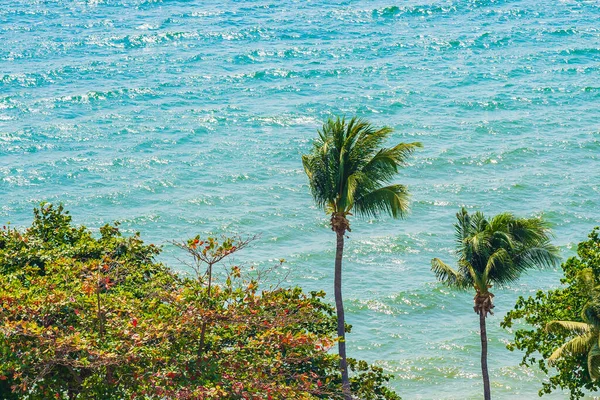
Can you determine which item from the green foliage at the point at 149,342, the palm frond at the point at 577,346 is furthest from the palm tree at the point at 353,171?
the palm frond at the point at 577,346

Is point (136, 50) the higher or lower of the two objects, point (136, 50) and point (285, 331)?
the higher

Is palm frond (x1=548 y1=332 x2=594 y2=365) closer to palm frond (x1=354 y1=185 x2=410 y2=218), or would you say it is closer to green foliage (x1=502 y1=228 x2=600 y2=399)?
green foliage (x1=502 y1=228 x2=600 y2=399)

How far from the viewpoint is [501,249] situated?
25.9 m

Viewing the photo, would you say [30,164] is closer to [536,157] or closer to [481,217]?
[536,157]

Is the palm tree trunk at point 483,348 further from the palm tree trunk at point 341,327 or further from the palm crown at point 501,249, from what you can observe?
the palm tree trunk at point 341,327

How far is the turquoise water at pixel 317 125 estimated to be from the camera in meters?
42.0

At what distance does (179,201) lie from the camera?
5053 cm

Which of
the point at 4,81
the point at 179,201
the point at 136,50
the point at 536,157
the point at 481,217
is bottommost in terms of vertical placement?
the point at 481,217

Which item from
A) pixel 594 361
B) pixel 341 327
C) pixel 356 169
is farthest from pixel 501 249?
A: pixel 341 327

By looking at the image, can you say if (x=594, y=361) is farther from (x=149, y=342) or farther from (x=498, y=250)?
(x=149, y=342)

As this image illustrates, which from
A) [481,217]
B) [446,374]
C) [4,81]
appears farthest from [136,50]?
[481,217]

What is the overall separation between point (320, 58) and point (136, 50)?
15452 millimetres

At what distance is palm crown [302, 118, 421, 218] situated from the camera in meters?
26.7

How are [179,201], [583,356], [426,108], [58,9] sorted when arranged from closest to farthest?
[583,356] → [179,201] → [426,108] → [58,9]
